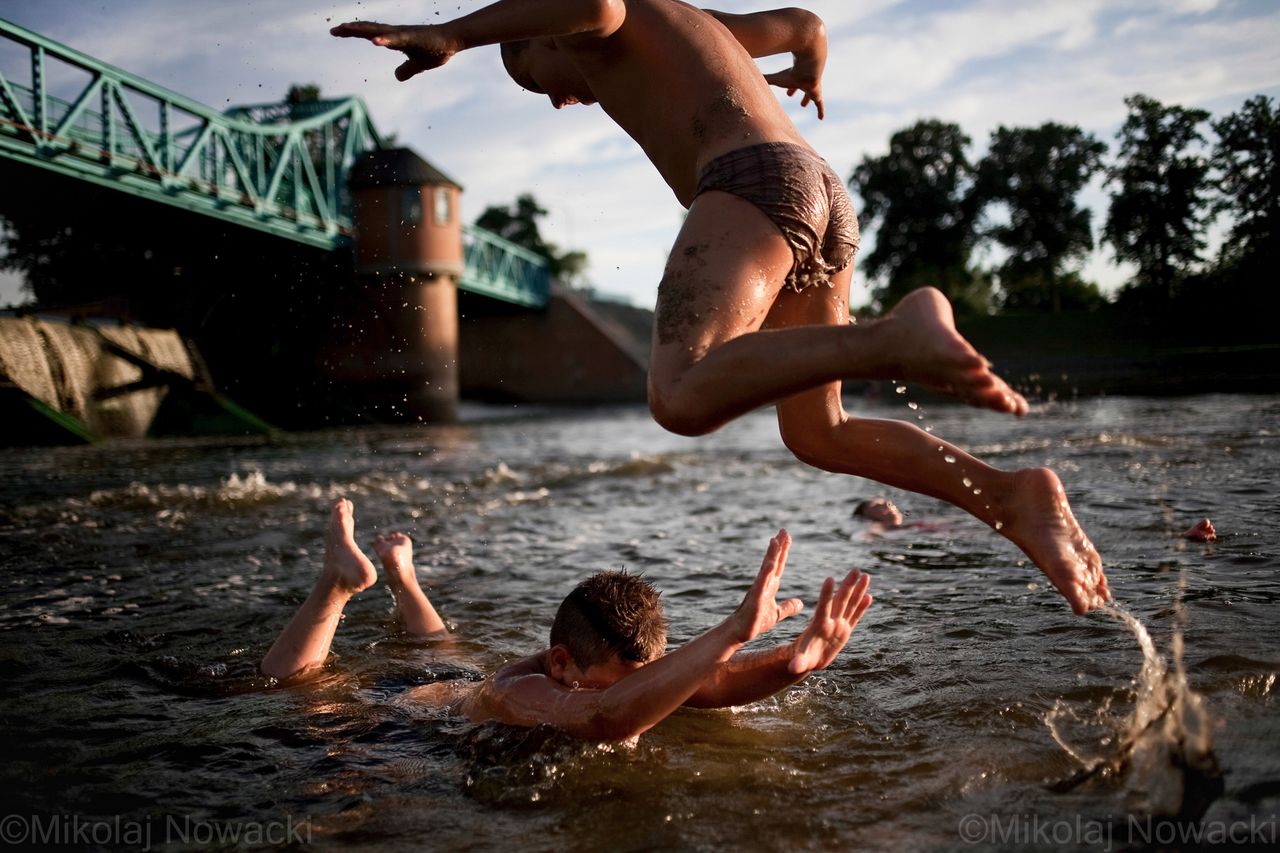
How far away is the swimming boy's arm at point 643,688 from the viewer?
2.53 metres

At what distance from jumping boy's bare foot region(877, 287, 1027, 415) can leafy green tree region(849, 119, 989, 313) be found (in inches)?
1991

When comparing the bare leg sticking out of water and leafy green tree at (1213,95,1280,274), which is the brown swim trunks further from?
leafy green tree at (1213,95,1280,274)

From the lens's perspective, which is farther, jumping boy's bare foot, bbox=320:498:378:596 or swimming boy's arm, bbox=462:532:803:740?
jumping boy's bare foot, bbox=320:498:378:596

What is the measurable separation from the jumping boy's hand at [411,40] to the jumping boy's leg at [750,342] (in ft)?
2.46

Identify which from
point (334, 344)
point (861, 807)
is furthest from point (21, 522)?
point (334, 344)

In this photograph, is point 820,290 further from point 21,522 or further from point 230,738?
point 21,522

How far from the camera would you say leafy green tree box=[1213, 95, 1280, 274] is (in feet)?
103

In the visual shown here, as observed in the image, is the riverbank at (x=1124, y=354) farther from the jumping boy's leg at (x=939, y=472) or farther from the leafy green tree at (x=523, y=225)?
the leafy green tree at (x=523, y=225)

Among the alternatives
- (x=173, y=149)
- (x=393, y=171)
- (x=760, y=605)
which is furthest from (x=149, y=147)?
(x=760, y=605)

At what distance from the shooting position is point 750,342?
97.5 inches

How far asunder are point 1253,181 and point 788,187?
36063 millimetres

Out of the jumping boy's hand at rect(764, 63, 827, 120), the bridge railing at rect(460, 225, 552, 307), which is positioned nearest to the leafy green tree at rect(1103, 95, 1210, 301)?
the bridge railing at rect(460, 225, 552, 307)

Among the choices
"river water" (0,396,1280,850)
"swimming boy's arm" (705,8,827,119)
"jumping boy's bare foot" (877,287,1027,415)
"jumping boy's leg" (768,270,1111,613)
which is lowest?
"river water" (0,396,1280,850)

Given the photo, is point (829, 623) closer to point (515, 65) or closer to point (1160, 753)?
point (1160, 753)
